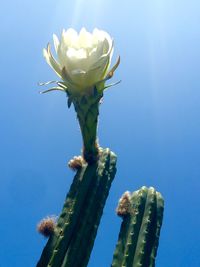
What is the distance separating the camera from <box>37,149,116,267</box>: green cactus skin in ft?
9.57

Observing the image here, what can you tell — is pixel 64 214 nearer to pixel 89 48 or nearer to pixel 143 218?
pixel 143 218

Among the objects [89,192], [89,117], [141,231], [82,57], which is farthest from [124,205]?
[82,57]

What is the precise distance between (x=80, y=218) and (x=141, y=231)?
52 centimetres

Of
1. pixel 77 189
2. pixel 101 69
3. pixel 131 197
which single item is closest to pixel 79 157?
pixel 77 189

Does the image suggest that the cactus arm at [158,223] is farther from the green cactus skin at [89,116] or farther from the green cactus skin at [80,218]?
the green cactus skin at [89,116]

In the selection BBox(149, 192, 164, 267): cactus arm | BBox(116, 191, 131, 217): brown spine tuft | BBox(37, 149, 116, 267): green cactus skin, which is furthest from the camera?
BBox(116, 191, 131, 217): brown spine tuft

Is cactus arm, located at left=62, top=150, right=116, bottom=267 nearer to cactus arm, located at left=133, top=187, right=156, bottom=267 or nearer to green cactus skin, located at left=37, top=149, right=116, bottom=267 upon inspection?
green cactus skin, located at left=37, top=149, right=116, bottom=267

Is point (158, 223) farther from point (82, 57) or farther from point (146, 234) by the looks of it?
point (82, 57)

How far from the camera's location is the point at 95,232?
308 centimetres

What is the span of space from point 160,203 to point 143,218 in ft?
0.66

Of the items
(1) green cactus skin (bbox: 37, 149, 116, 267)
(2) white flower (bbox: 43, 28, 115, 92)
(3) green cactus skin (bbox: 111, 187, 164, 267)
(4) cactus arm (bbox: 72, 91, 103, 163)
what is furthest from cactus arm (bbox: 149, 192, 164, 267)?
(2) white flower (bbox: 43, 28, 115, 92)

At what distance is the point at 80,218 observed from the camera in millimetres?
3059

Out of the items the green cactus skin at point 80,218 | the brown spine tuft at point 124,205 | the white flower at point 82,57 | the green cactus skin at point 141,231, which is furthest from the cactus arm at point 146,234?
the white flower at point 82,57

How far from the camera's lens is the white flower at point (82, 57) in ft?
9.02
